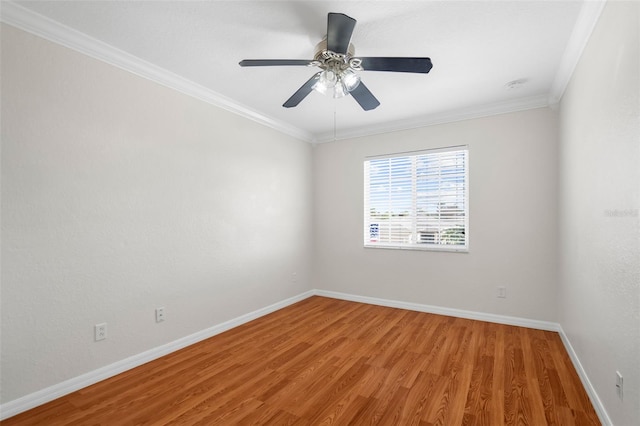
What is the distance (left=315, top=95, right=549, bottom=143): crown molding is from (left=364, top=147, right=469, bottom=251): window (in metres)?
0.39

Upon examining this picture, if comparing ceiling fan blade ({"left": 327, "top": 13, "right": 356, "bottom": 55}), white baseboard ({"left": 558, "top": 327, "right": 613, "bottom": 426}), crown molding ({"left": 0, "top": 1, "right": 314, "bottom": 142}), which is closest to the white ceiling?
crown molding ({"left": 0, "top": 1, "right": 314, "bottom": 142})

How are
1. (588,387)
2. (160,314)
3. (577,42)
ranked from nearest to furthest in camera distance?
(588,387)
(577,42)
(160,314)

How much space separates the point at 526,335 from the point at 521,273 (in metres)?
0.68

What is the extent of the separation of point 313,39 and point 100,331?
9.25ft

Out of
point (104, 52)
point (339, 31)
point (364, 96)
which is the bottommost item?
point (364, 96)

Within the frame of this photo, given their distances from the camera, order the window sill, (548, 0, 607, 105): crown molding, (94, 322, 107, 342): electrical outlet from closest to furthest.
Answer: (548, 0, 607, 105): crown molding
(94, 322, 107, 342): electrical outlet
the window sill

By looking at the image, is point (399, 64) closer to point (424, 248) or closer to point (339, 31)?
point (339, 31)

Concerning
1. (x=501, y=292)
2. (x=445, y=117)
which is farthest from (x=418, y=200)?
(x=501, y=292)

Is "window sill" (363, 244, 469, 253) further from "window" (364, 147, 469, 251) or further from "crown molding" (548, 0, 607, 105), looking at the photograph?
"crown molding" (548, 0, 607, 105)

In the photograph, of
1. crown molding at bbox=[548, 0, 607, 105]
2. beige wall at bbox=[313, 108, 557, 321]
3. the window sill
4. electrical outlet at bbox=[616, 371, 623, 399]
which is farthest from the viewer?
the window sill

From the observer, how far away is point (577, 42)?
2.22 metres

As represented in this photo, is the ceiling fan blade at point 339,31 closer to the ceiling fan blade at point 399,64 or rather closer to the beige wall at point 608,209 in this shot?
the ceiling fan blade at point 399,64

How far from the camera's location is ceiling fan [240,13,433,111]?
5.67ft

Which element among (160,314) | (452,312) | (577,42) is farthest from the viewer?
(452,312)
